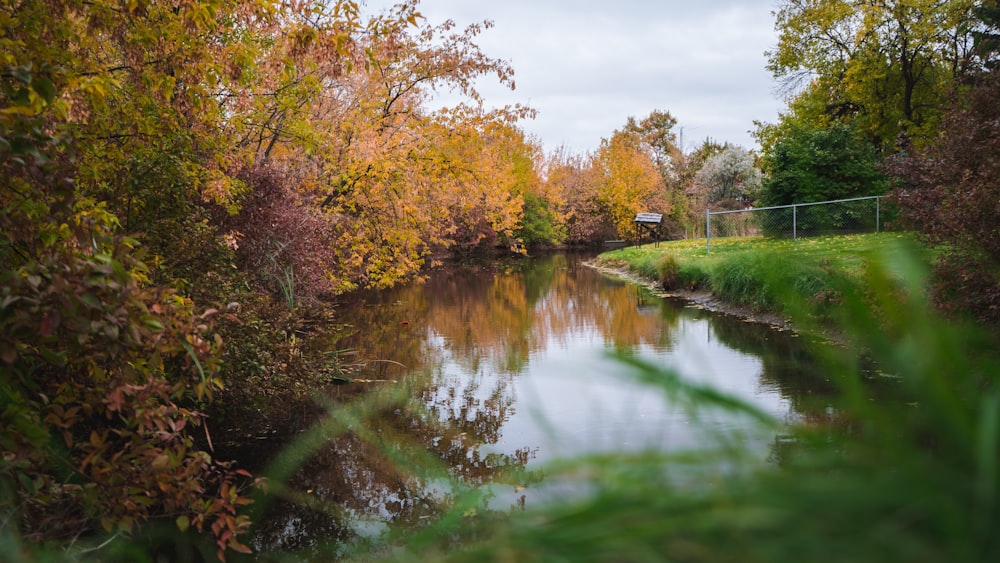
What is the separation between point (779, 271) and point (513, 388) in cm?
753

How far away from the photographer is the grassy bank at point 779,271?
885mm

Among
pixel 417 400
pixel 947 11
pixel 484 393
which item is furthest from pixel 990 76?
pixel 947 11

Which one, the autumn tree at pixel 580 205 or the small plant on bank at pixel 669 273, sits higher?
the autumn tree at pixel 580 205

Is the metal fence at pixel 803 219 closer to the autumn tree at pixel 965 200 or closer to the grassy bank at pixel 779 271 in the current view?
the grassy bank at pixel 779 271

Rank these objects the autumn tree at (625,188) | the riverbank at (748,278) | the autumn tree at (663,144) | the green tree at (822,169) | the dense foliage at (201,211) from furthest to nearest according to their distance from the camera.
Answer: the autumn tree at (663,144) < the autumn tree at (625,188) < the green tree at (822,169) < the dense foliage at (201,211) < the riverbank at (748,278)

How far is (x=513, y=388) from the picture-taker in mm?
8406

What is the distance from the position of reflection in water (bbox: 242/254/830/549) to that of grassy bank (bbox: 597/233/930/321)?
14 cm

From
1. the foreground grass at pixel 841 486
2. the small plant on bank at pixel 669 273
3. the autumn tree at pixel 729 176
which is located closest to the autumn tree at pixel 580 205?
the autumn tree at pixel 729 176

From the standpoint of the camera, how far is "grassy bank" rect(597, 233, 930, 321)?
89 centimetres

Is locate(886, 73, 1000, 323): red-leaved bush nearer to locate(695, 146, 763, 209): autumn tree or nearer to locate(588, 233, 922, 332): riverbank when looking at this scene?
locate(588, 233, 922, 332): riverbank

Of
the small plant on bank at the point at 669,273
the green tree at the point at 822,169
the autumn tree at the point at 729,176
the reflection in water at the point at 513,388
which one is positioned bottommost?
the reflection in water at the point at 513,388

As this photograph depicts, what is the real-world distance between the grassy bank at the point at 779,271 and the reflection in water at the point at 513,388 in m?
0.14

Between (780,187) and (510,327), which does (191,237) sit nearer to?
(510,327)

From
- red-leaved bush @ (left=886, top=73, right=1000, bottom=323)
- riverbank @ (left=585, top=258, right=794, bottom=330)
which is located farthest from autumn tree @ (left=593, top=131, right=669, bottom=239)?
red-leaved bush @ (left=886, top=73, right=1000, bottom=323)
